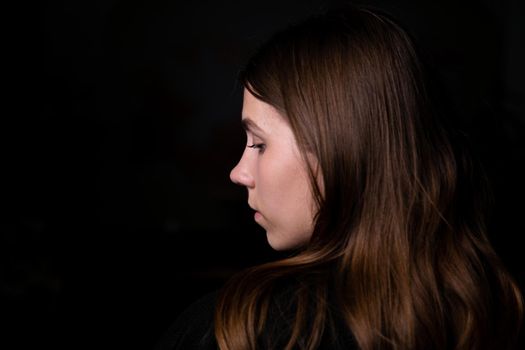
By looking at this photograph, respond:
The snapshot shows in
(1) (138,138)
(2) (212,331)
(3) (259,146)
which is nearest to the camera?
(2) (212,331)

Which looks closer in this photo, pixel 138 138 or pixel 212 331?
pixel 212 331

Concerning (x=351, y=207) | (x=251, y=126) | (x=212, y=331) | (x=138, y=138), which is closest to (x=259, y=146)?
(x=251, y=126)

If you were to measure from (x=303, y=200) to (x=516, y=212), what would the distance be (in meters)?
2.00

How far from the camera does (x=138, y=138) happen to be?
4605 millimetres

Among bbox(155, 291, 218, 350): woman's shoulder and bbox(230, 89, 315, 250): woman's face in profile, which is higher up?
bbox(230, 89, 315, 250): woman's face in profile

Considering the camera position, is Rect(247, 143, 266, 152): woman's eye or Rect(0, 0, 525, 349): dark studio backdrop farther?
Rect(0, 0, 525, 349): dark studio backdrop

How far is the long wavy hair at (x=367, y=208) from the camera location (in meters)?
0.93

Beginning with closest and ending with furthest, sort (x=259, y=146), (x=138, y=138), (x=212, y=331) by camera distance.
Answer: (x=212, y=331)
(x=259, y=146)
(x=138, y=138)

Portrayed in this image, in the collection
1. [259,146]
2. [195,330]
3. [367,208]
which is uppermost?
[259,146]

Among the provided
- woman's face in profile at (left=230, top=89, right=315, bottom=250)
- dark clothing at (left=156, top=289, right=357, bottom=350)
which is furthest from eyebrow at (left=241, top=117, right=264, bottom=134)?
dark clothing at (left=156, top=289, right=357, bottom=350)

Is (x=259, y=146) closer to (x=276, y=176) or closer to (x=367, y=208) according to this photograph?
(x=276, y=176)

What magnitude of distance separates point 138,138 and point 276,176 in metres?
3.69

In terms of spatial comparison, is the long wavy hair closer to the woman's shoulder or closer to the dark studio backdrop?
the woman's shoulder

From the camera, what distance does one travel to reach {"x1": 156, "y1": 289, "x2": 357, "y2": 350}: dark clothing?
A: 0.92 meters
